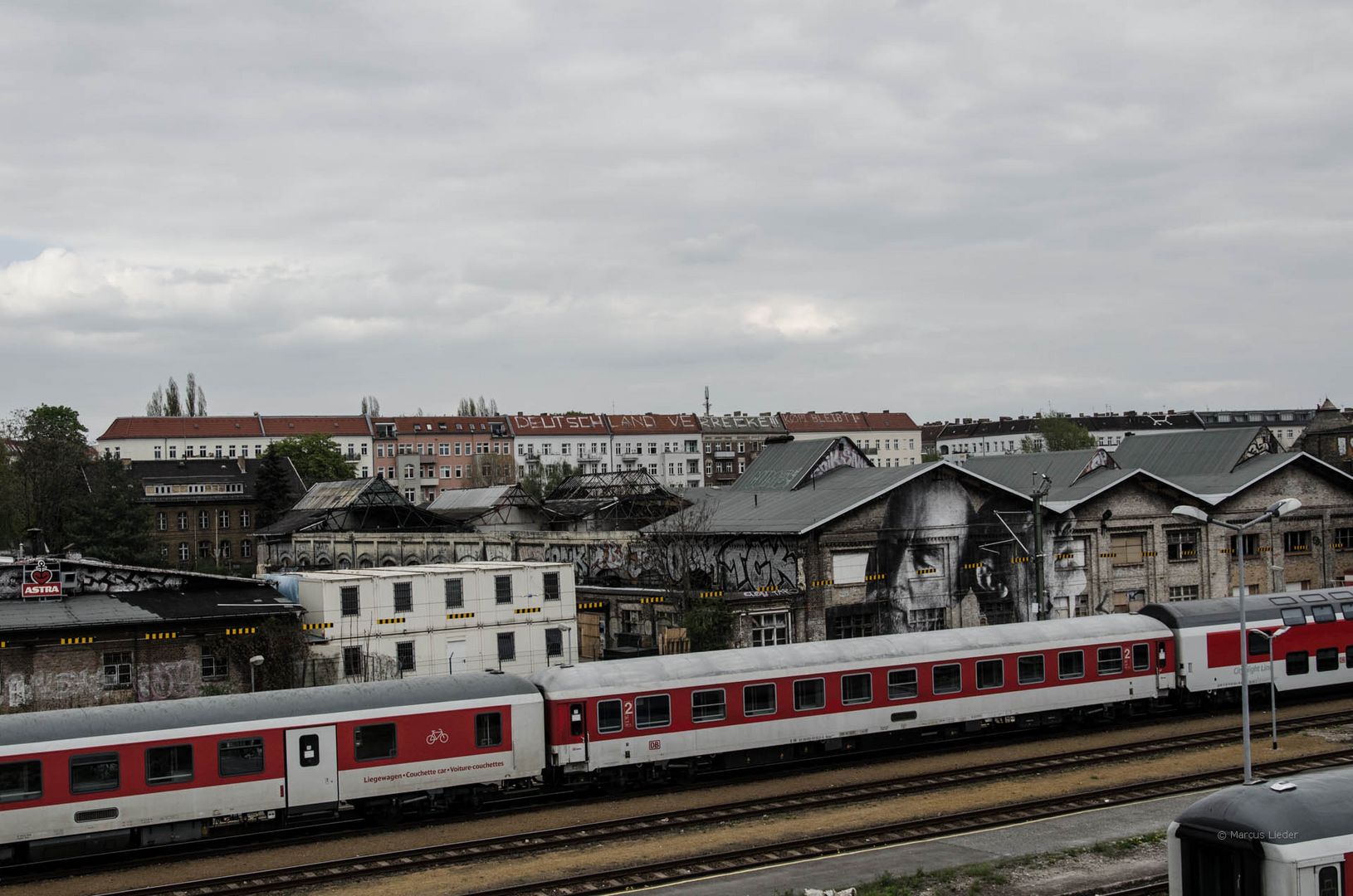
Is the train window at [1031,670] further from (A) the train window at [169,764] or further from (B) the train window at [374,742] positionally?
(A) the train window at [169,764]

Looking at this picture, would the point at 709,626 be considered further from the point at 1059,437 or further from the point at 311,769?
the point at 1059,437

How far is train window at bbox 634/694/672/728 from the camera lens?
92.1 ft

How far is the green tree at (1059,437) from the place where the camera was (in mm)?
182500

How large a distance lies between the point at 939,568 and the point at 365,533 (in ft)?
128

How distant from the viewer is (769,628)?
45.8 m

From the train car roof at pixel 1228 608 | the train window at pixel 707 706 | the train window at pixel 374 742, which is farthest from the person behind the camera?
the train car roof at pixel 1228 608

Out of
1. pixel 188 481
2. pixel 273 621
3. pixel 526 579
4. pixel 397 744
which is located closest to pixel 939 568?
pixel 526 579

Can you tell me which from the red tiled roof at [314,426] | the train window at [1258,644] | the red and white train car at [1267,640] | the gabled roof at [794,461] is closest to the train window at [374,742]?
the red and white train car at [1267,640]

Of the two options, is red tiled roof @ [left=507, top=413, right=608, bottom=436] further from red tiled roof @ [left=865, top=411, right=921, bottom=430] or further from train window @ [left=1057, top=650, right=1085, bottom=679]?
train window @ [left=1057, top=650, right=1085, bottom=679]

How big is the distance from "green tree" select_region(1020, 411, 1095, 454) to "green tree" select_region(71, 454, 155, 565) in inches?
4956

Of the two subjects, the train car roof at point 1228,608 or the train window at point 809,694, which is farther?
the train car roof at point 1228,608

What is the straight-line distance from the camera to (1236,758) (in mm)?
30141

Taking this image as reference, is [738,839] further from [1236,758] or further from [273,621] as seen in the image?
[273,621]

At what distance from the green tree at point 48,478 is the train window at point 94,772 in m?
80.3
